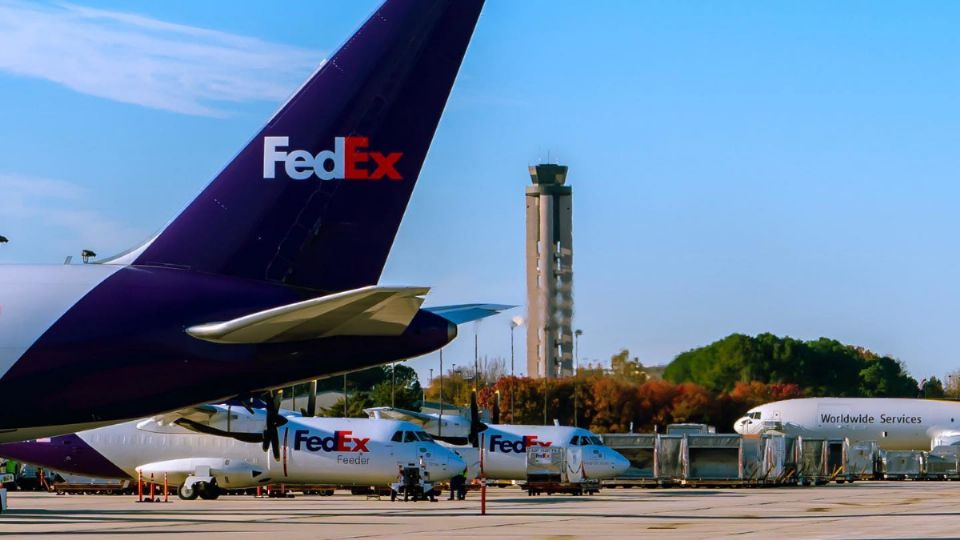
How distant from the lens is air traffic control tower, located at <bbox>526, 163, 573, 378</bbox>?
5054 inches

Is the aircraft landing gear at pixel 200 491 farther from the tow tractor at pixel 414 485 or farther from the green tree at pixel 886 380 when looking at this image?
the green tree at pixel 886 380

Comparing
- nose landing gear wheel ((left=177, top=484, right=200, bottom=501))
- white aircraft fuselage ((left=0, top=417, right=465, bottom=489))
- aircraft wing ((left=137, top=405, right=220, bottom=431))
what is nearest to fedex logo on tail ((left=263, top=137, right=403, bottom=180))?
aircraft wing ((left=137, top=405, right=220, bottom=431))

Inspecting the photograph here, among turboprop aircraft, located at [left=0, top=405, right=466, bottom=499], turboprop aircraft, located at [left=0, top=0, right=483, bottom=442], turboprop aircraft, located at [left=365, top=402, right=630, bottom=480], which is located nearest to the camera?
turboprop aircraft, located at [left=0, top=0, right=483, bottom=442]

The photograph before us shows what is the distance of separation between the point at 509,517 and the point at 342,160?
17.0 metres

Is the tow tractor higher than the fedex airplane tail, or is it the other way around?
the fedex airplane tail

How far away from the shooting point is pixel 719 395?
365ft

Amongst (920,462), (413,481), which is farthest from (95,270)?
(920,462)

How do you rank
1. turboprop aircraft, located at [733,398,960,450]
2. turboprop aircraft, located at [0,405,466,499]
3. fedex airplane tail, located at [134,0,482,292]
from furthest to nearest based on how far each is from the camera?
turboprop aircraft, located at [733,398,960,450]
turboprop aircraft, located at [0,405,466,499]
fedex airplane tail, located at [134,0,482,292]

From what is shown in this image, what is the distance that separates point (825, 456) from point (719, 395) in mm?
34439

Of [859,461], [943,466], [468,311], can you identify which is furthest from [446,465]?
[943,466]

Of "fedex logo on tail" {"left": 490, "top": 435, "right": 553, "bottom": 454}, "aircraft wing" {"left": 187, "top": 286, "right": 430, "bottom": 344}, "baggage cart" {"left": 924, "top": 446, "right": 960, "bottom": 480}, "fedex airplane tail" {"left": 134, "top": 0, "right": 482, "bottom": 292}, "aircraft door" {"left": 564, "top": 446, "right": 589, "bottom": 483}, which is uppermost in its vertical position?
"fedex airplane tail" {"left": 134, "top": 0, "right": 482, "bottom": 292}

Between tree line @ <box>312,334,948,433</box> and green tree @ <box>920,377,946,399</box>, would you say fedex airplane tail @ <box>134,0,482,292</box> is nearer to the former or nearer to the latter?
tree line @ <box>312,334,948,433</box>

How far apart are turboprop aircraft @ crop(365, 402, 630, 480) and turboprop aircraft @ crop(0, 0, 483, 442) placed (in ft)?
121

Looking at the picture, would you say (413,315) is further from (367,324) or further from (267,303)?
(267,303)
